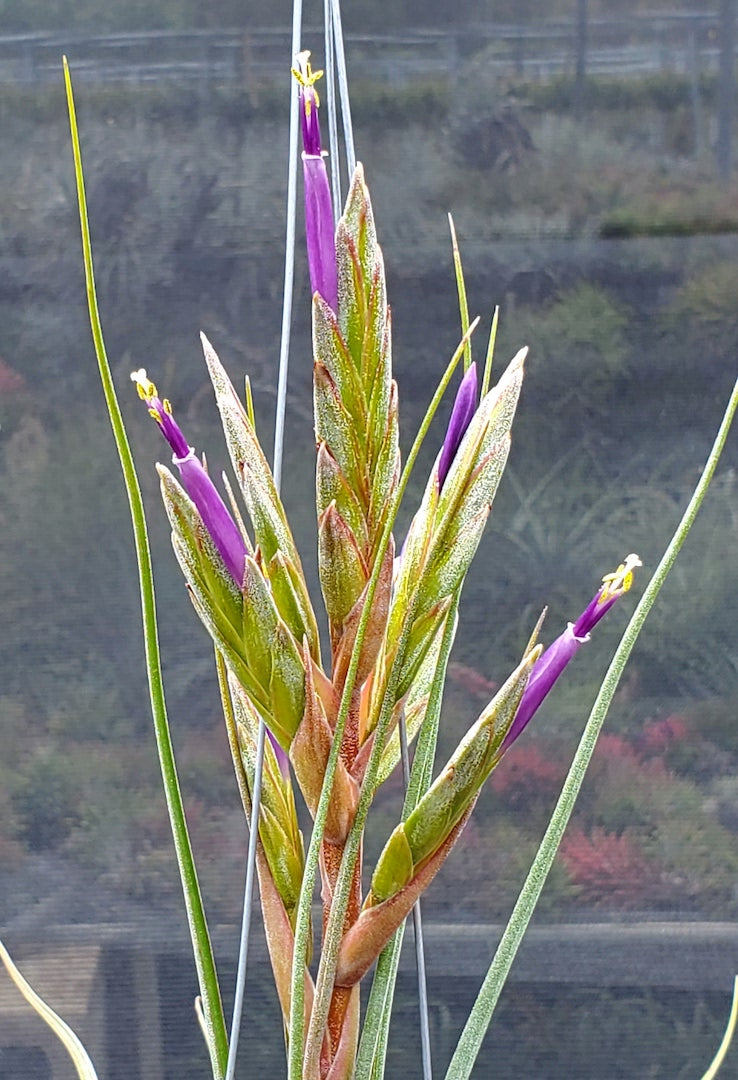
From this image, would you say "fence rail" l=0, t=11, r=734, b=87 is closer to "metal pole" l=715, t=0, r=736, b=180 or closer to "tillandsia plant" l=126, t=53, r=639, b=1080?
"metal pole" l=715, t=0, r=736, b=180

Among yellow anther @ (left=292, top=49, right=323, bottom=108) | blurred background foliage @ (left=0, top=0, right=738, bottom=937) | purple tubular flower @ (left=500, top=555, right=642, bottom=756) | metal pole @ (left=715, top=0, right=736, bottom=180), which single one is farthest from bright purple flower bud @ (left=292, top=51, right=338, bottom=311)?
metal pole @ (left=715, top=0, right=736, bottom=180)

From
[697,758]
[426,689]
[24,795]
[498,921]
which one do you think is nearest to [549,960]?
[498,921]

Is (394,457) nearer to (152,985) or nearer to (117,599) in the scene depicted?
(117,599)

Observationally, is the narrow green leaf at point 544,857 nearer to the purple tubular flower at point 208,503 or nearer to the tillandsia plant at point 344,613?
the tillandsia plant at point 344,613

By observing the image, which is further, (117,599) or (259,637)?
(117,599)

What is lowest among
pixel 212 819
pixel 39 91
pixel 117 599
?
pixel 212 819
